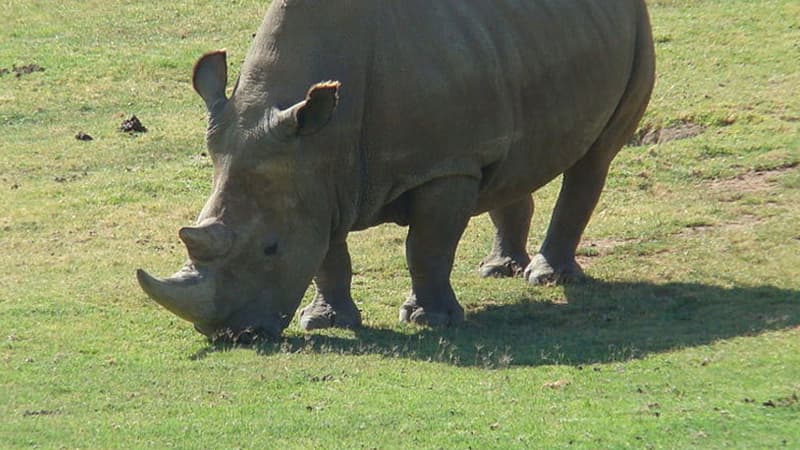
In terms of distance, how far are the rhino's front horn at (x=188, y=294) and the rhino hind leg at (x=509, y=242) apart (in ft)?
13.4

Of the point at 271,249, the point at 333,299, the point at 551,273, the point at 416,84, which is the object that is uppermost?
the point at 416,84

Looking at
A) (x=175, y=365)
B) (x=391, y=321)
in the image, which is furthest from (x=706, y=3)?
(x=175, y=365)

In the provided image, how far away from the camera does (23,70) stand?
2603 cm

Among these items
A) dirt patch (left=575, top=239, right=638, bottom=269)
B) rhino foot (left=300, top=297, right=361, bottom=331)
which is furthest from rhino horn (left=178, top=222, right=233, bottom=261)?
dirt patch (left=575, top=239, right=638, bottom=269)

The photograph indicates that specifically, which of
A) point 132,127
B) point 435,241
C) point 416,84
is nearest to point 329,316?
point 435,241

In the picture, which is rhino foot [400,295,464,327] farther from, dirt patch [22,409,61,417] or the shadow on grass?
dirt patch [22,409,61,417]

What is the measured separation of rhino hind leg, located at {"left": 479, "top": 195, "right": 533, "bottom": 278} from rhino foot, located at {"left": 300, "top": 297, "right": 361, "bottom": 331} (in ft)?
8.33

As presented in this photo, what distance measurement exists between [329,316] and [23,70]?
13.1 m

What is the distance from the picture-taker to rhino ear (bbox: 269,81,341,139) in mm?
12930

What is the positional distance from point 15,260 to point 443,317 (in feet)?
15.7

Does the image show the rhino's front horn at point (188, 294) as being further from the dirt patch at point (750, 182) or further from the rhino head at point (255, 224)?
the dirt patch at point (750, 182)

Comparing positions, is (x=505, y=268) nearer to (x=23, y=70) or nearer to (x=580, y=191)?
(x=580, y=191)

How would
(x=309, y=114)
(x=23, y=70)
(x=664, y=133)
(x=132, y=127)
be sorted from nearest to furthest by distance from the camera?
(x=309, y=114)
(x=664, y=133)
(x=132, y=127)
(x=23, y=70)

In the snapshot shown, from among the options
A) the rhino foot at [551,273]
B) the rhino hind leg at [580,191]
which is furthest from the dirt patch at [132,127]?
the rhino foot at [551,273]
